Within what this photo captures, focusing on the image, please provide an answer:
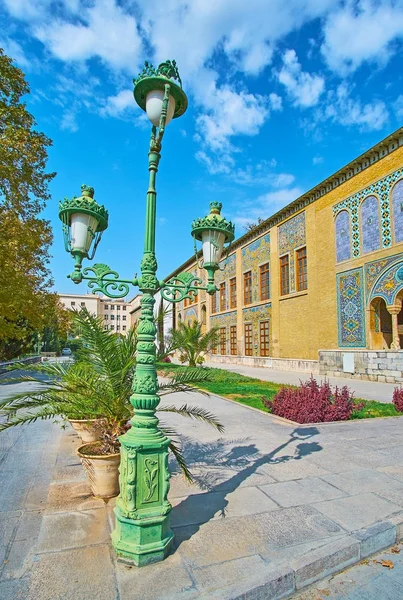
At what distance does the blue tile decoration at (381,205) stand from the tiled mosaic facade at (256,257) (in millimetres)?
7269

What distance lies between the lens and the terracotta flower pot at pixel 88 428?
157 inches

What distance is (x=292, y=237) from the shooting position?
2125 cm

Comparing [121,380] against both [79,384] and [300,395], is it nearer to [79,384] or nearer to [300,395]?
[79,384]

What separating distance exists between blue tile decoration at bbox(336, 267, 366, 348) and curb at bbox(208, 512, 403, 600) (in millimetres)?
13386

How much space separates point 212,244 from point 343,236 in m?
14.8

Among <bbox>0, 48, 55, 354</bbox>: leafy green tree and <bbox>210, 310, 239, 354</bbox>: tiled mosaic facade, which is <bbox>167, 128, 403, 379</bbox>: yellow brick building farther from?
<bbox>0, 48, 55, 354</bbox>: leafy green tree

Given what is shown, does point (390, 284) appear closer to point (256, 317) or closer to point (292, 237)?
point (292, 237)

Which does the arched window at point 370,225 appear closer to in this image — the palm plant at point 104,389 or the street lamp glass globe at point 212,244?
the street lamp glass globe at point 212,244

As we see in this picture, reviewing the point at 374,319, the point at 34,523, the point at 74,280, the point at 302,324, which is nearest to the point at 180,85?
the point at 74,280

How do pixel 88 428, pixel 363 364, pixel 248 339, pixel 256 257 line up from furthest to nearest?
pixel 248 339, pixel 256 257, pixel 363 364, pixel 88 428

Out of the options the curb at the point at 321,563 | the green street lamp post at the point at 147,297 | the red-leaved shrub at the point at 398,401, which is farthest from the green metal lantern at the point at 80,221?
the red-leaved shrub at the point at 398,401

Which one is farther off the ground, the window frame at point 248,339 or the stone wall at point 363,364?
the window frame at point 248,339

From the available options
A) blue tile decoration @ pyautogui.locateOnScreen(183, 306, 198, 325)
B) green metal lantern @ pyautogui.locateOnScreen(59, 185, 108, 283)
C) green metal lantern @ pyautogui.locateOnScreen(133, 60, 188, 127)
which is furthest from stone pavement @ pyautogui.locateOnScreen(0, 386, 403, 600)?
blue tile decoration @ pyautogui.locateOnScreen(183, 306, 198, 325)

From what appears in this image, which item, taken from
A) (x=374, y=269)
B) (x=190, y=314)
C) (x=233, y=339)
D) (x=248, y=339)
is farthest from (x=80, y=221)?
(x=190, y=314)
